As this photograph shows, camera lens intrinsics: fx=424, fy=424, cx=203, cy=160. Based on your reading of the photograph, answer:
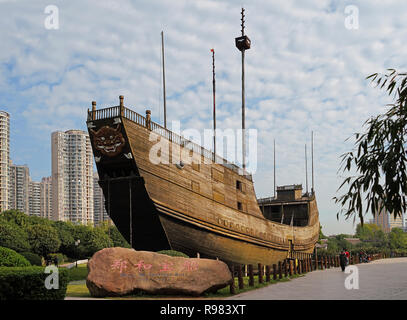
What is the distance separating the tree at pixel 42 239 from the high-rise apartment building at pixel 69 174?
48173 mm

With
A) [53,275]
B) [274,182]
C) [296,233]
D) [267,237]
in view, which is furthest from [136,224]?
[274,182]

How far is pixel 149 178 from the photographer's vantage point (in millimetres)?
18766

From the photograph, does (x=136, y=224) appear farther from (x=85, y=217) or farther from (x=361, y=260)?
(x=85, y=217)

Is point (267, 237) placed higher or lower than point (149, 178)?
lower

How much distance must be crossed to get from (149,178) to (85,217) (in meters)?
90.9

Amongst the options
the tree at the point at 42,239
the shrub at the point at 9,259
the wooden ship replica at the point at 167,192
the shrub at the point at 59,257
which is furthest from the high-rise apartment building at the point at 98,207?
the shrub at the point at 9,259

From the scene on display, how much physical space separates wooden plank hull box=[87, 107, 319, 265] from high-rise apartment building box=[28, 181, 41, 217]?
116566 mm

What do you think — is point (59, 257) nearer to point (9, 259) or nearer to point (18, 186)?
point (9, 259)

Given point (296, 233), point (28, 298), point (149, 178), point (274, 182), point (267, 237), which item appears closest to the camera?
point (28, 298)

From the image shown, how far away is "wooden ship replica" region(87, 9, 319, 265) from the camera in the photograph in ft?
60.8

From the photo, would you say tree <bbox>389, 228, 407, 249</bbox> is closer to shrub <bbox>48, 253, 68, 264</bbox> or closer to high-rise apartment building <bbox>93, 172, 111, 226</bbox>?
high-rise apartment building <bbox>93, 172, 111, 226</bbox>

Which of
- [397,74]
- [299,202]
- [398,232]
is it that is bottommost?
[398,232]

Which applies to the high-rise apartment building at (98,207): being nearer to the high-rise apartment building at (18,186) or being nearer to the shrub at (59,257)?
the high-rise apartment building at (18,186)
